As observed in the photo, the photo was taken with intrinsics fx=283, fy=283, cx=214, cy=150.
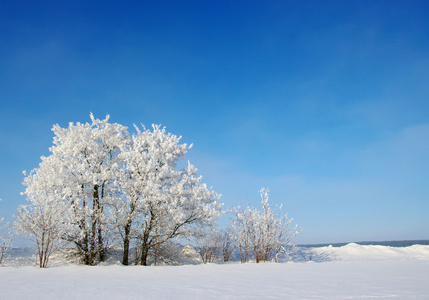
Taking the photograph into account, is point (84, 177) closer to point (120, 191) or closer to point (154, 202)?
point (120, 191)

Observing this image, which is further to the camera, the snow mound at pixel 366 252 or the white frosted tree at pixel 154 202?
the snow mound at pixel 366 252

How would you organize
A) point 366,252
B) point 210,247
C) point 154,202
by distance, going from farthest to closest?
point 366,252 → point 210,247 → point 154,202

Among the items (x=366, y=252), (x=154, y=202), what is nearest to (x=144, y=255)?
(x=154, y=202)

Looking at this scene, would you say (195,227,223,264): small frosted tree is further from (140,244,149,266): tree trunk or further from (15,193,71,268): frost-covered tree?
(15,193,71,268): frost-covered tree

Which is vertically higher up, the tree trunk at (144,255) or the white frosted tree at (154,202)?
the white frosted tree at (154,202)

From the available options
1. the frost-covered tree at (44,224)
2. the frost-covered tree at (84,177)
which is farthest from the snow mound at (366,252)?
the frost-covered tree at (44,224)

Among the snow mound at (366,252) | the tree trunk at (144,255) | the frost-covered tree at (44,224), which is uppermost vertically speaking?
the frost-covered tree at (44,224)

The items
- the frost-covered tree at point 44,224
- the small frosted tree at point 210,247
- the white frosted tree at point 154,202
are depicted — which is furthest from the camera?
the small frosted tree at point 210,247

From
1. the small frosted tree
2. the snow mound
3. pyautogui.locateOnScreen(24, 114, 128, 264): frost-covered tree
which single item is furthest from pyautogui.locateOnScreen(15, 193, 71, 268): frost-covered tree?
the snow mound

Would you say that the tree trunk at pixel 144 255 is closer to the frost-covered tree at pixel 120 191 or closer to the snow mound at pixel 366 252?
Result: the frost-covered tree at pixel 120 191

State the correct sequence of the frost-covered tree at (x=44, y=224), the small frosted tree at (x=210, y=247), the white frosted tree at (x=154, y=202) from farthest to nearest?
the small frosted tree at (x=210, y=247)
the white frosted tree at (x=154, y=202)
the frost-covered tree at (x=44, y=224)

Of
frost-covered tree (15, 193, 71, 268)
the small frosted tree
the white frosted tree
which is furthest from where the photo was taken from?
the small frosted tree

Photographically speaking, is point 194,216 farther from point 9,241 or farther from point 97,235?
point 9,241

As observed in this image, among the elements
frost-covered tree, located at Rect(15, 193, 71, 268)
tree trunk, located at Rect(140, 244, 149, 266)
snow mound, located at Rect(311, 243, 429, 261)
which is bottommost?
snow mound, located at Rect(311, 243, 429, 261)
